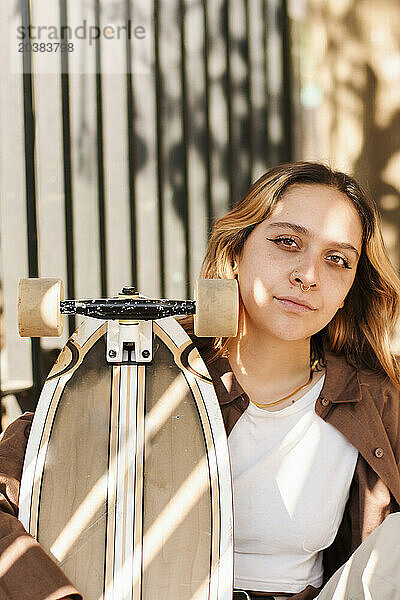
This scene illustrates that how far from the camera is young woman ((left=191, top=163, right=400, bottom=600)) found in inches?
67.6

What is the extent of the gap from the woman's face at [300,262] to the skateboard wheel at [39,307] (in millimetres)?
479

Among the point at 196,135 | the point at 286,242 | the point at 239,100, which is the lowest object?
the point at 286,242

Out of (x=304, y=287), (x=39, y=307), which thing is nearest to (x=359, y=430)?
(x=304, y=287)

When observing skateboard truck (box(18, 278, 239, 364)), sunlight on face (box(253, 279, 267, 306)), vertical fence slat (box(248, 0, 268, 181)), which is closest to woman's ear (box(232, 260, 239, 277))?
sunlight on face (box(253, 279, 267, 306))

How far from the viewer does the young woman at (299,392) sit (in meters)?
1.72

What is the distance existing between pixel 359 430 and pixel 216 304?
0.53 m

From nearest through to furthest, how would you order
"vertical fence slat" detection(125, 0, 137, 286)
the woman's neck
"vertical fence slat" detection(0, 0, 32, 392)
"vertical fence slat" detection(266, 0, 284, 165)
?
the woman's neck < "vertical fence slat" detection(0, 0, 32, 392) < "vertical fence slat" detection(125, 0, 137, 286) < "vertical fence slat" detection(266, 0, 284, 165)

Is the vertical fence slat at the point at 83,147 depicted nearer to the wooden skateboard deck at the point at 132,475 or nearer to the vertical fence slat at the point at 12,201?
the vertical fence slat at the point at 12,201

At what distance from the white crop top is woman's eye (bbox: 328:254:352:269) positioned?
328mm

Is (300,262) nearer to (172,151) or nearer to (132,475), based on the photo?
(132,475)

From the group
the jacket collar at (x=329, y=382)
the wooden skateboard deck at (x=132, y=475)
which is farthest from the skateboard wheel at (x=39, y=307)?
the jacket collar at (x=329, y=382)

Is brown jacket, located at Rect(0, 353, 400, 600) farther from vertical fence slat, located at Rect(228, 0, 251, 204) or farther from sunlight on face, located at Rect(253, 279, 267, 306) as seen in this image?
vertical fence slat, located at Rect(228, 0, 251, 204)

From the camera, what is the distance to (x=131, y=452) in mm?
1595

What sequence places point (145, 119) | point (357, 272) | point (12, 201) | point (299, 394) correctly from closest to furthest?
1. point (299, 394)
2. point (357, 272)
3. point (12, 201)
4. point (145, 119)
